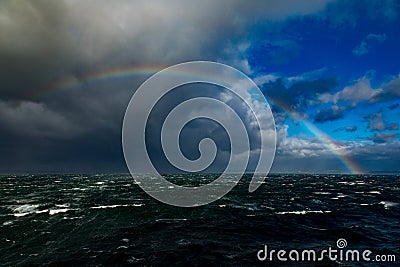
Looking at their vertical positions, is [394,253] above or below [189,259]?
above

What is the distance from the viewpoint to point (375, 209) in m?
54.2

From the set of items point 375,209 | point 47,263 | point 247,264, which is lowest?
point 47,263

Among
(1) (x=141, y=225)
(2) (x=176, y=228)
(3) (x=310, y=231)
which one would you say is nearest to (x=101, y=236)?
(1) (x=141, y=225)

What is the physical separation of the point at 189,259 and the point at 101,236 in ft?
45.0

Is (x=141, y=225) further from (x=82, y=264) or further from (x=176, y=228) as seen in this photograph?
(x=82, y=264)

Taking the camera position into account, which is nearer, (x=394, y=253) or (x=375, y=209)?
(x=394, y=253)

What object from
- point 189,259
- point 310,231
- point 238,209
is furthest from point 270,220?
point 189,259

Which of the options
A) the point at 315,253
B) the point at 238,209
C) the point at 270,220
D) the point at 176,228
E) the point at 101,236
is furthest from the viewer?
the point at 238,209

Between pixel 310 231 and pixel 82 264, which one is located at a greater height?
pixel 310 231

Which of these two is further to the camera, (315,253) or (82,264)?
(315,253)

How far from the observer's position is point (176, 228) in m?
37.2

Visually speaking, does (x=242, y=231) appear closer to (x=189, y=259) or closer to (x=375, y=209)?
(x=189, y=259)

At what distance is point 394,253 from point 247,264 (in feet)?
48.5

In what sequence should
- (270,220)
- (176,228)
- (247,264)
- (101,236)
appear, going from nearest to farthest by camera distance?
(247,264)
(101,236)
(176,228)
(270,220)
